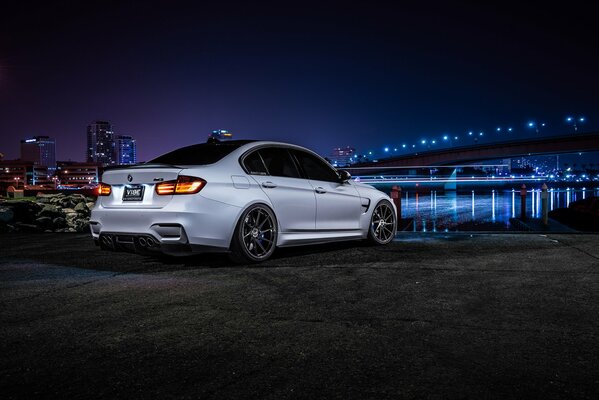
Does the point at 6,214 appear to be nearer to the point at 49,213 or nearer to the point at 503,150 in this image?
the point at 49,213

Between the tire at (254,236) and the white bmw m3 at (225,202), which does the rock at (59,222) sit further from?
the tire at (254,236)

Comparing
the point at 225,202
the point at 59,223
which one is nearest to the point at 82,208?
the point at 59,223

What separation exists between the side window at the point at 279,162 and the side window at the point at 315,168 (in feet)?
0.63

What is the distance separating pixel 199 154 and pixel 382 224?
11.5 feet

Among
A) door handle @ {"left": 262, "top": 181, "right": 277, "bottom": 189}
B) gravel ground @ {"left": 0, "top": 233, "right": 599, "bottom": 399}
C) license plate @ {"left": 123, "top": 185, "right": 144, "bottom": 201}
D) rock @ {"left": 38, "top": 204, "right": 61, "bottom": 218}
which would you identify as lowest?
gravel ground @ {"left": 0, "top": 233, "right": 599, "bottom": 399}

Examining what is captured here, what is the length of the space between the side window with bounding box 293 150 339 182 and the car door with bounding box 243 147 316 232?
0.23m

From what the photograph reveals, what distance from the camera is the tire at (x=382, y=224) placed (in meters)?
9.10

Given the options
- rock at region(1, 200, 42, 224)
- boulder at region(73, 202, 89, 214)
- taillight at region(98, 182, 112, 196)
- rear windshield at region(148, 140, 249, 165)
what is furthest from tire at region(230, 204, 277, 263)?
boulder at region(73, 202, 89, 214)

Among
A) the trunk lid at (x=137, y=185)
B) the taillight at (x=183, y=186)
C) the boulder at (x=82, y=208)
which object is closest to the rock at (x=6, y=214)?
the boulder at (x=82, y=208)

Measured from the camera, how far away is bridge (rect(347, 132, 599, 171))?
259 feet

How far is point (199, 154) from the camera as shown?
7430mm

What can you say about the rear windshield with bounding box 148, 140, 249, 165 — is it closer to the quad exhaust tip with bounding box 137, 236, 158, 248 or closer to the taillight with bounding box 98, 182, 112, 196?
the taillight with bounding box 98, 182, 112, 196

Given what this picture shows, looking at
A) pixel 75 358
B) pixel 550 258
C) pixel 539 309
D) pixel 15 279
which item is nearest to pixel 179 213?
pixel 15 279

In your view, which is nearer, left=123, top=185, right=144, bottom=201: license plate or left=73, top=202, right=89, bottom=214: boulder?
left=123, top=185, right=144, bottom=201: license plate
